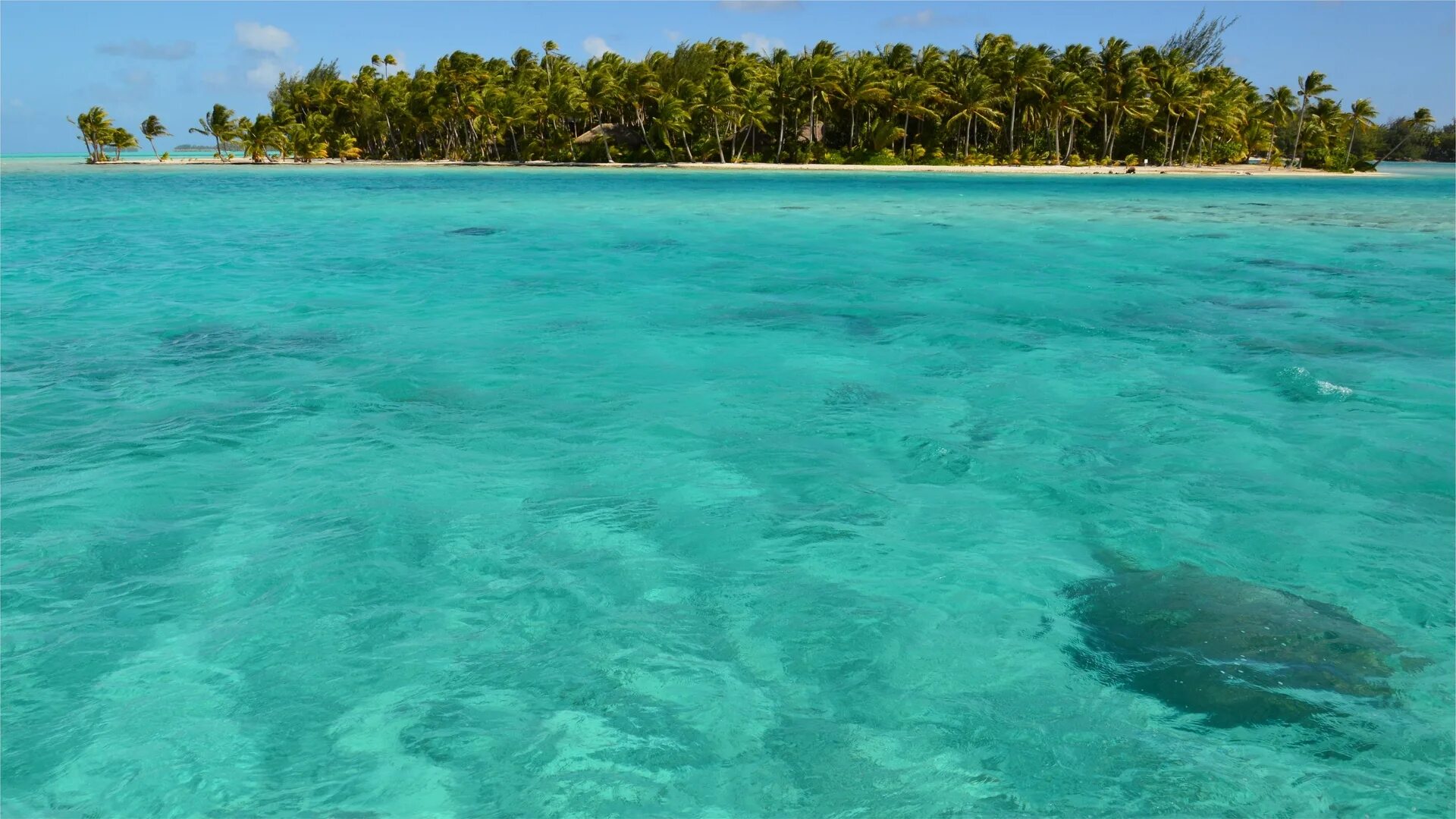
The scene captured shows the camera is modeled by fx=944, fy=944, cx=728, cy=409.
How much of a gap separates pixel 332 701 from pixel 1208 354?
11.4 m

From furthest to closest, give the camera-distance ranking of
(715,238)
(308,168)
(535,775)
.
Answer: (308,168) → (715,238) → (535,775)

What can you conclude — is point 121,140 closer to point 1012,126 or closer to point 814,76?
point 814,76

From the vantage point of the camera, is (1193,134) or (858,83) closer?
(858,83)

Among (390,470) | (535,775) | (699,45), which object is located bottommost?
(535,775)

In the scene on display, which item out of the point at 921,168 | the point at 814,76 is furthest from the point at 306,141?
the point at 921,168

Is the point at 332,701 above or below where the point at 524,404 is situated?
below

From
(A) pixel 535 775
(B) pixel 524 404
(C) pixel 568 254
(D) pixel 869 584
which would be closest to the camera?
(A) pixel 535 775

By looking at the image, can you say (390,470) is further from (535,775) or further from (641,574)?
(535,775)

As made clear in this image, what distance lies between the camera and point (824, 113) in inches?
3049

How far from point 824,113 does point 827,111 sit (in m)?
0.58

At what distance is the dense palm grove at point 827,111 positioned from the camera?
241 ft

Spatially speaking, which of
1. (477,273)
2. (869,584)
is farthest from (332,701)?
(477,273)

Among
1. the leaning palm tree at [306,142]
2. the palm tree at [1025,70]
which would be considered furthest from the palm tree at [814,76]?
the leaning palm tree at [306,142]

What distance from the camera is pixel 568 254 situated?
22.5 m
